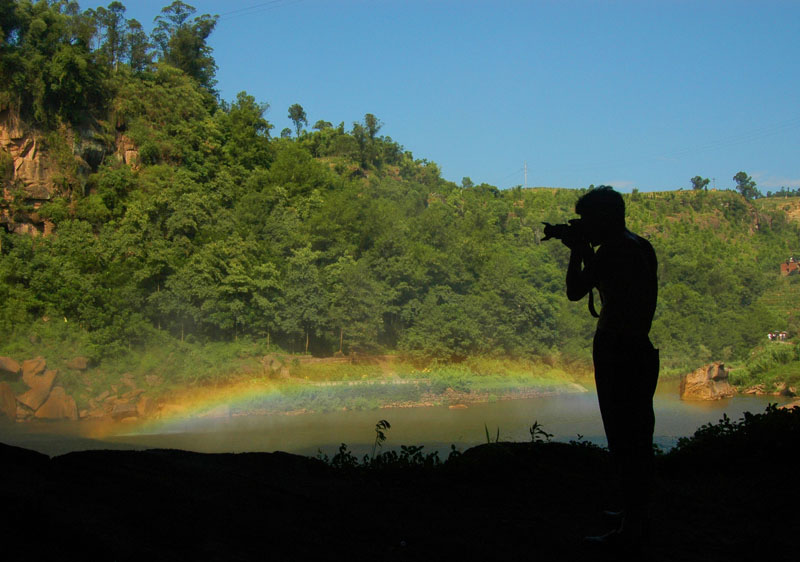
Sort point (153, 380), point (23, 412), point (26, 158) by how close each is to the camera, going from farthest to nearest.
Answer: point (26, 158)
point (153, 380)
point (23, 412)

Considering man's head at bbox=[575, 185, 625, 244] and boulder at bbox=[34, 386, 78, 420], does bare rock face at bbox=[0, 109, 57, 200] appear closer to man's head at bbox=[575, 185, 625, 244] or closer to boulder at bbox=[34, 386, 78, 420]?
boulder at bbox=[34, 386, 78, 420]

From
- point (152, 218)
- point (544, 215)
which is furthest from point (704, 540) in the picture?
point (544, 215)

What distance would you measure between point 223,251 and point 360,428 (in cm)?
1007

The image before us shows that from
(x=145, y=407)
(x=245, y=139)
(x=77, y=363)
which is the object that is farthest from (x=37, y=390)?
(x=245, y=139)

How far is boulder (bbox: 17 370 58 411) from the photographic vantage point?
877 inches

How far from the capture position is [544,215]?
54.8 m

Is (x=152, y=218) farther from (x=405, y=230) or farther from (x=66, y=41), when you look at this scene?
(x=405, y=230)

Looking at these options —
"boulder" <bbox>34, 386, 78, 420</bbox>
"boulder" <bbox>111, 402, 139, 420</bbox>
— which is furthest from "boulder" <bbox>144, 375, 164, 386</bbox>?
"boulder" <bbox>34, 386, 78, 420</bbox>

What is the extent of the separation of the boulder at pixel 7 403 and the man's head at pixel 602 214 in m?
23.8

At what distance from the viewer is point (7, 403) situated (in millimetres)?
22000

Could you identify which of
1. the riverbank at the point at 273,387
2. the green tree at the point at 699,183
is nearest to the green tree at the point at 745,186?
the green tree at the point at 699,183

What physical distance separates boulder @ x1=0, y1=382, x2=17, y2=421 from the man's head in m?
23.8

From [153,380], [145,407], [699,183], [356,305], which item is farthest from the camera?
[699,183]

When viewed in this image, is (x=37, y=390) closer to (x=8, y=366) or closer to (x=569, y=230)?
(x=8, y=366)
